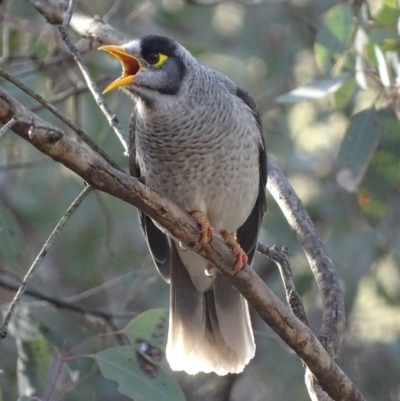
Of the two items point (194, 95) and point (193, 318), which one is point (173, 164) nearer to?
point (194, 95)

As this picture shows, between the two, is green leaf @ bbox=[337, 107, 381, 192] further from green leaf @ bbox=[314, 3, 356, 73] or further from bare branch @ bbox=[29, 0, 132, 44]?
bare branch @ bbox=[29, 0, 132, 44]

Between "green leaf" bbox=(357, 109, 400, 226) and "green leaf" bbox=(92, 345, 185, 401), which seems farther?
"green leaf" bbox=(357, 109, 400, 226)

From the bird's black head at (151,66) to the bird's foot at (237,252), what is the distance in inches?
22.8

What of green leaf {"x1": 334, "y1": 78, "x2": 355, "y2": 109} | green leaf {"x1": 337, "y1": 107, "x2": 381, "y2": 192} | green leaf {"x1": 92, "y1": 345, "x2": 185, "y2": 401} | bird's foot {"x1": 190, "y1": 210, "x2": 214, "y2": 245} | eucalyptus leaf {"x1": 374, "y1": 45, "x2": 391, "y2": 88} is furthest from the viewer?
green leaf {"x1": 334, "y1": 78, "x2": 355, "y2": 109}

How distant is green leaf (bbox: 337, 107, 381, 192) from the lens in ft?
11.1

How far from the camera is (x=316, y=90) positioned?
3.34 m

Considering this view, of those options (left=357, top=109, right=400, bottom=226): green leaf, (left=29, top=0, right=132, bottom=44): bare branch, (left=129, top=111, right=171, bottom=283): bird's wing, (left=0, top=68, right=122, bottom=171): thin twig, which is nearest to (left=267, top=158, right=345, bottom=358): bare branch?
(left=357, top=109, right=400, bottom=226): green leaf

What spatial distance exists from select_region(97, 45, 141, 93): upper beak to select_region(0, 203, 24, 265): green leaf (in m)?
0.73

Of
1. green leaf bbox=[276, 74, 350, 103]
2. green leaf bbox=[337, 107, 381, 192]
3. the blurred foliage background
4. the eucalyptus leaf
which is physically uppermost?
the eucalyptus leaf

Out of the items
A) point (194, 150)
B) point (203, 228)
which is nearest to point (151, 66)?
point (194, 150)

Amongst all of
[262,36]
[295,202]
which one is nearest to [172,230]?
[295,202]

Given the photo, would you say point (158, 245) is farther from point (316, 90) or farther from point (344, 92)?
point (344, 92)

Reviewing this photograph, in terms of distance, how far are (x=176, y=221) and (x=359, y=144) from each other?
1.15 meters

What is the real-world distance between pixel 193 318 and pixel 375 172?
948 millimetres
